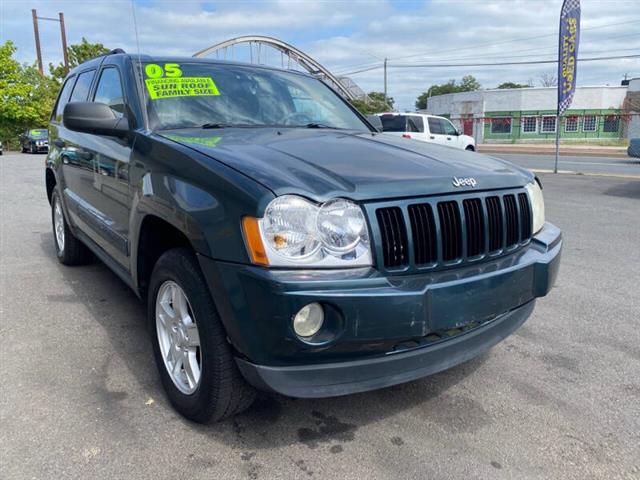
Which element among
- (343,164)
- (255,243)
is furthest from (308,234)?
(343,164)

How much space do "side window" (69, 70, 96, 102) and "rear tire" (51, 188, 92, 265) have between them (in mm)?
966

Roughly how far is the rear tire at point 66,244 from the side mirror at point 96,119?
6.85ft

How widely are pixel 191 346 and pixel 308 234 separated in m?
0.90

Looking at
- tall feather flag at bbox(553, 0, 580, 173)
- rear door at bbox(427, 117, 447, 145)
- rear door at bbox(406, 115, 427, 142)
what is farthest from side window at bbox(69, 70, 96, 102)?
rear door at bbox(427, 117, 447, 145)

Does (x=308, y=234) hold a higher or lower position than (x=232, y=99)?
lower

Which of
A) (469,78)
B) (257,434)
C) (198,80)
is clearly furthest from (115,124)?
(469,78)

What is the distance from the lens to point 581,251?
594cm

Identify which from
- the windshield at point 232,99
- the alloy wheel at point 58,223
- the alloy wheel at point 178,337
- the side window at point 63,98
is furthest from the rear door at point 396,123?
the alloy wheel at point 178,337

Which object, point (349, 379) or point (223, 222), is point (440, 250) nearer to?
point (349, 379)

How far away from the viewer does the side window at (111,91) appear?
134 inches

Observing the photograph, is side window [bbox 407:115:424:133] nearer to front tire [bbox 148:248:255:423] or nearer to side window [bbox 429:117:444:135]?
side window [bbox 429:117:444:135]

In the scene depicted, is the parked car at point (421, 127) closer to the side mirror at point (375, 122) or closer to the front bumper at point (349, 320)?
the side mirror at point (375, 122)

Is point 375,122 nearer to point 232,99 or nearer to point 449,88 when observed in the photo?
point 232,99

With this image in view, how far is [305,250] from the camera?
2.06 meters
